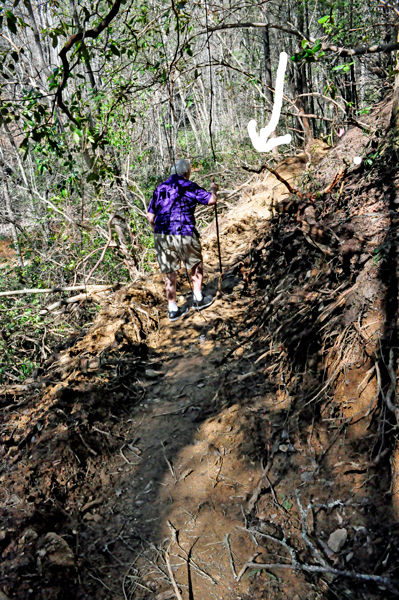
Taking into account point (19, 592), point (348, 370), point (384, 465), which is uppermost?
point (348, 370)

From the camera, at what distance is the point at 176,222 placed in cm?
492

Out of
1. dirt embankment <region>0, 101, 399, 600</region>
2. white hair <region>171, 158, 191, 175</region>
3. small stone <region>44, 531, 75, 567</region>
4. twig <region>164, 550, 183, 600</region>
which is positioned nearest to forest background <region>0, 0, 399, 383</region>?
white hair <region>171, 158, 191, 175</region>

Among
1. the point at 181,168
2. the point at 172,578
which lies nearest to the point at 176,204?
the point at 181,168

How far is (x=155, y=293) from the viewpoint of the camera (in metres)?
5.55

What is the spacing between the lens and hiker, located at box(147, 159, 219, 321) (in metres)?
4.80

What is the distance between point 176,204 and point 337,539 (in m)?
3.63

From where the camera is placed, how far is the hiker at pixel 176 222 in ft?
15.7

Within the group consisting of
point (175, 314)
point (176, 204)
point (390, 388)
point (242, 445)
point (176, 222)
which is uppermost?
point (176, 204)

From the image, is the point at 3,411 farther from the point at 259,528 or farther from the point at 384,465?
the point at 384,465

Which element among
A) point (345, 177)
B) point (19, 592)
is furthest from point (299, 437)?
point (345, 177)

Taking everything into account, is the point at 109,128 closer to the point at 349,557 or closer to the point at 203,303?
the point at 203,303

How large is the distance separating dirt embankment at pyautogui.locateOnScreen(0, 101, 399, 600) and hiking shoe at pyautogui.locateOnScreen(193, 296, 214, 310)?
0.66 metres

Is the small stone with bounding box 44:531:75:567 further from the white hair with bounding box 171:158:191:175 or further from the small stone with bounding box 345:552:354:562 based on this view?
the white hair with bounding box 171:158:191:175

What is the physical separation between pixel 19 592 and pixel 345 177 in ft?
13.2
